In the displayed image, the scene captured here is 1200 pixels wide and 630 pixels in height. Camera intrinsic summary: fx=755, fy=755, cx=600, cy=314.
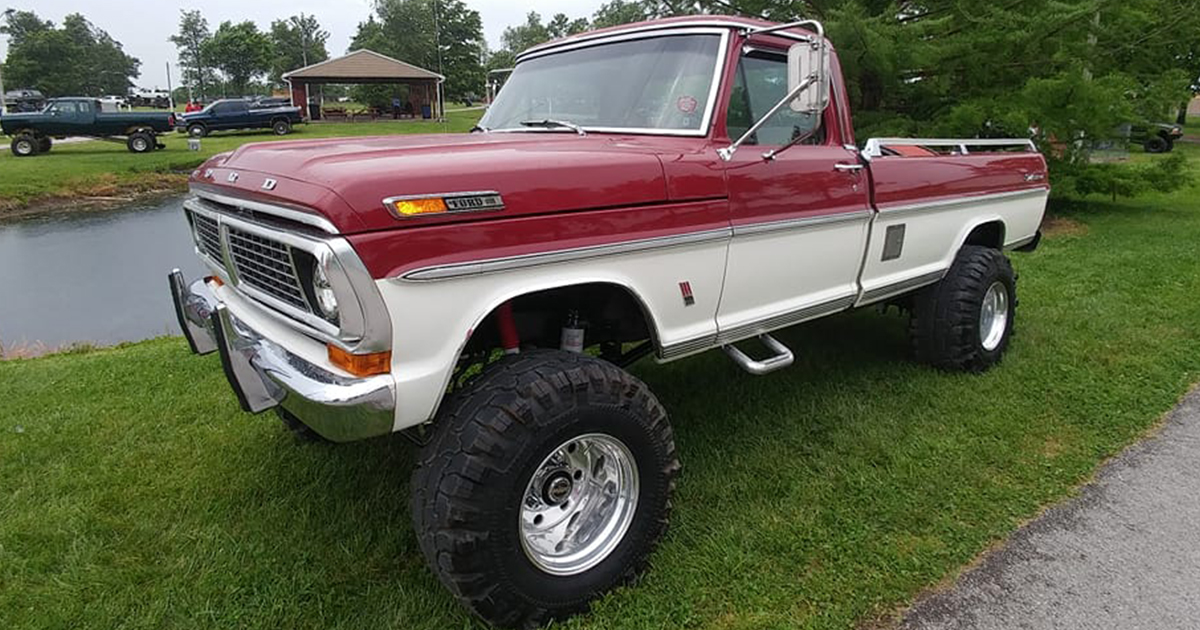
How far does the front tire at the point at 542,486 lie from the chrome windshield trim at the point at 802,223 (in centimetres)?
86

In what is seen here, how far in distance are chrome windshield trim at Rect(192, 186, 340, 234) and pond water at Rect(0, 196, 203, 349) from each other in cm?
316

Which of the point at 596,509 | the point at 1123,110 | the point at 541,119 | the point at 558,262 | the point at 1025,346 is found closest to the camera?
the point at 558,262

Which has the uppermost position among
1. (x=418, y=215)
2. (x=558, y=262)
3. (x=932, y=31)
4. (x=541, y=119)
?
(x=932, y=31)

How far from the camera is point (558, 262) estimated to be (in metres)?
2.51

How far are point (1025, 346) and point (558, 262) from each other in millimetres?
4142

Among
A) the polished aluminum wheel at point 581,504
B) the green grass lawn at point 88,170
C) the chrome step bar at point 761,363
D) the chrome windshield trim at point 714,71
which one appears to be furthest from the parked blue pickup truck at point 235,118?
the polished aluminum wheel at point 581,504

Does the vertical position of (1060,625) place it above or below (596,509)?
below

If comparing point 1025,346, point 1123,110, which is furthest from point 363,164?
point 1123,110

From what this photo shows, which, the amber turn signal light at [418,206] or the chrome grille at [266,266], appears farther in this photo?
the chrome grille at [266,266]

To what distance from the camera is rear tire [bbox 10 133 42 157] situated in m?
23.8

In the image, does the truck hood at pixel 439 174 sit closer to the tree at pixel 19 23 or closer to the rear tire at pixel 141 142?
the rear tire at pixel 141 142

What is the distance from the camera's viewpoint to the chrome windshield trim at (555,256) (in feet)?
7.31

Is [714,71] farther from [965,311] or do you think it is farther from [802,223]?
[965,311]

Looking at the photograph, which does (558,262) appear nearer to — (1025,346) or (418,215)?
(418,215)
